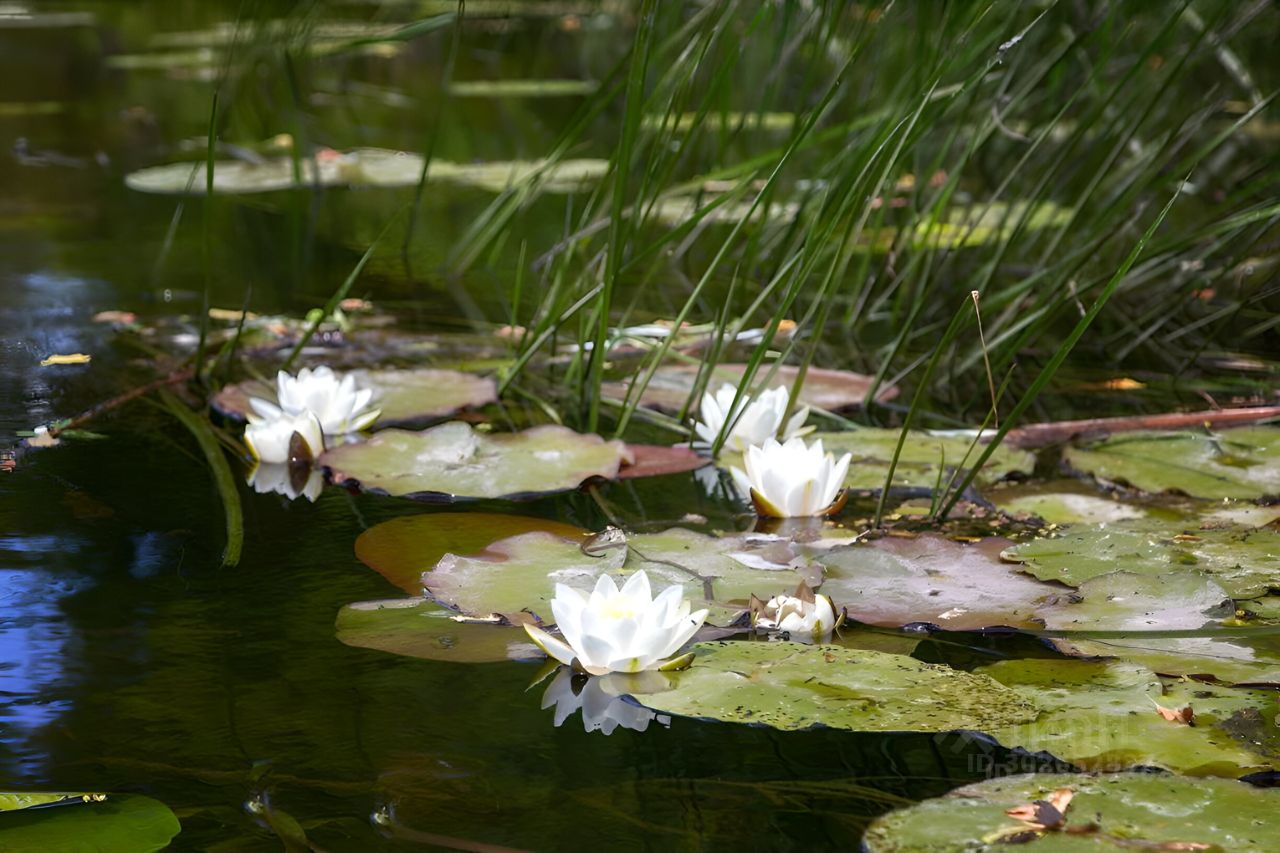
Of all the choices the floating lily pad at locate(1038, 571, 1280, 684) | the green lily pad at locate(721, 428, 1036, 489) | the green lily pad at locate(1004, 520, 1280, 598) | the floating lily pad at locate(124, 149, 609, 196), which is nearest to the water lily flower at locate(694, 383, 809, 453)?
the green lily pad at locate(721, 428, 1036, 489)

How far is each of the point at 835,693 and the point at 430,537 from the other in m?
0.52

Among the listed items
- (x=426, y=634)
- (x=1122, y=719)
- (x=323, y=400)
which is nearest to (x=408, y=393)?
(x=323, y=400)

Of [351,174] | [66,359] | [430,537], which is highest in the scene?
[430,537]

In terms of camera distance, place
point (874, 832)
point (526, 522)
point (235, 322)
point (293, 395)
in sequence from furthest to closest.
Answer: point (235, 322)
point (293, 395)
point (526, 522)
point (874, 832)

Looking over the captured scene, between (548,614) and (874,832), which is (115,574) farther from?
(874,832)

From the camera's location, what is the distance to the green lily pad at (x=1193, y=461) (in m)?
1.57

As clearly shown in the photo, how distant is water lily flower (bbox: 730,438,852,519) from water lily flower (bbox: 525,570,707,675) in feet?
1.30

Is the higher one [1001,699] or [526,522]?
[1001,699]

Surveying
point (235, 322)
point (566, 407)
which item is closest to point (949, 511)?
point (566, 407)

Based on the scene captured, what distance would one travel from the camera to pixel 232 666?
1.11 meters

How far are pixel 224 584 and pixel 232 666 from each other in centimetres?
19

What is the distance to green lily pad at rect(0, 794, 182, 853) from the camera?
2.79 ft

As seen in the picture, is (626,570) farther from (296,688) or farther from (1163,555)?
(1163,555)

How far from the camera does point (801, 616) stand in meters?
1.19
